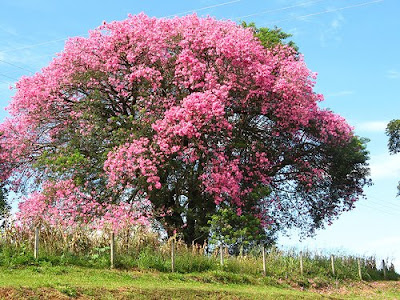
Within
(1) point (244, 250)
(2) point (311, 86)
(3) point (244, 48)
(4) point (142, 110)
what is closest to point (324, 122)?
(2) point (311, 86)

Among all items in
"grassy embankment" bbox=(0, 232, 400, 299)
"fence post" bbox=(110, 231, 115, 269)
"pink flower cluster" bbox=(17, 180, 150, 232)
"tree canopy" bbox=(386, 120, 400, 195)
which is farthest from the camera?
"tree canopy" bbox=(386, 120, 400, 195)

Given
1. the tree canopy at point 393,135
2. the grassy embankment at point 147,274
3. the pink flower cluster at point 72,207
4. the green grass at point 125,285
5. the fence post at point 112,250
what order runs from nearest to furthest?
the green grass at point 125,285 < the grassy embankment at point 147,274 < the fence post at point 112,250 < the pink flower cluster at point 72,207 < the tree canopy at point 393,135

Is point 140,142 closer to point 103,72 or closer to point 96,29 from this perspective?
point 103,72

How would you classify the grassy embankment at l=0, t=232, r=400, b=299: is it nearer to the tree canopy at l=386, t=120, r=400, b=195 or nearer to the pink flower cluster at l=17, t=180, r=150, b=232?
the pink flower cluster at l=17, t=180, r=150, b=232

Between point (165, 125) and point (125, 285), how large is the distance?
8874mm

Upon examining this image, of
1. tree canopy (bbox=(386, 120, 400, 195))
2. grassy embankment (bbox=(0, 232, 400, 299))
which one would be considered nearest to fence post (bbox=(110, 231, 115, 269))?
grassy embankment (bbox=(0, 232, 400, 299))

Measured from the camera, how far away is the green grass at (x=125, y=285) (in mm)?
11555

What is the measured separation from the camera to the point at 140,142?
21.0 metres

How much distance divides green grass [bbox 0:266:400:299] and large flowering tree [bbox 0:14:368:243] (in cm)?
497

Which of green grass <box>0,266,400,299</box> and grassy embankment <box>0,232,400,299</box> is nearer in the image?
green grass <box>0,266,400,299</box>

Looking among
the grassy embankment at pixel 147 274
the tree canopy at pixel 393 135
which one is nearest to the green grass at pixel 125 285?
the grassy embankment at pixel 147 274

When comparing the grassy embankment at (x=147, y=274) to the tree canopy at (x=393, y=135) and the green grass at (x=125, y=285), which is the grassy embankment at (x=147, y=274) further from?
the tree canopy at (x=393, y=135)

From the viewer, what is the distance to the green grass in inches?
455

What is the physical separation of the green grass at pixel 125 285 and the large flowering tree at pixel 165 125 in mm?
4972
